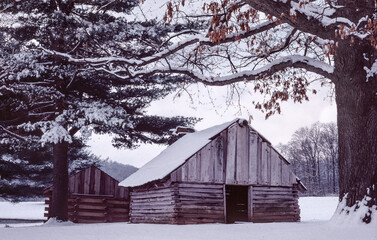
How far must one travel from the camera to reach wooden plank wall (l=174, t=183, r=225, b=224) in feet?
61.0

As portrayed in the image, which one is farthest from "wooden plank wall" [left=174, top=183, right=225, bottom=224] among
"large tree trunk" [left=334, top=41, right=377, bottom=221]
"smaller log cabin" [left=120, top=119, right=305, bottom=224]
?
"large tree trunk" [left=334, top=41, right=377, bottom=221]

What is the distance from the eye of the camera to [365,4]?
33.1ft

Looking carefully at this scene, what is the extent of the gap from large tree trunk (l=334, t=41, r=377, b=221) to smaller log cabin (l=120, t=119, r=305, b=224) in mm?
8708

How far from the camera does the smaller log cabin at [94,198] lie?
1059 inches

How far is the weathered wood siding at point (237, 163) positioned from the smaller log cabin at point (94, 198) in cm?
1076

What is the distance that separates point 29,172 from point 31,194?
1794 mm

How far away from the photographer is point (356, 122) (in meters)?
10.7

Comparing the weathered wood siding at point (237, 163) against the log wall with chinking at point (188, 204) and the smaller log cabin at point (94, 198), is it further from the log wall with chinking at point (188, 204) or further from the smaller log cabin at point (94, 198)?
the smaller log cabin at point (94, 198)

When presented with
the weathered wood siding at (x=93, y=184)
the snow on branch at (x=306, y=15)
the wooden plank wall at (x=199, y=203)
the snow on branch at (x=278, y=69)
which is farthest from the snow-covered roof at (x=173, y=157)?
the snow on branch at (x=306, y=15)

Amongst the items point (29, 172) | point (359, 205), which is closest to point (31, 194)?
point (29, 172)

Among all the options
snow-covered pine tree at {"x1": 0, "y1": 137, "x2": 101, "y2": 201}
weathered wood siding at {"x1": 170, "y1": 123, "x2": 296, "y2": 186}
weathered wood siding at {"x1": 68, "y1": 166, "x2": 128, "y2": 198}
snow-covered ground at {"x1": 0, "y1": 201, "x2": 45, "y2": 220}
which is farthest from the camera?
snow-covered ground at {"x1": 0, "y1": 201, "x2": 45, "y2": 220}

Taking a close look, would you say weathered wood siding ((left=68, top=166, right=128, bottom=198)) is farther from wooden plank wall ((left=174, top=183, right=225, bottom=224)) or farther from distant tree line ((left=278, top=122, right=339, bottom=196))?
distant tree line ((left=278, top=122, right=339, bottom=196))

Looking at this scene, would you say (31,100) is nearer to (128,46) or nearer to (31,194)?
(128,46)

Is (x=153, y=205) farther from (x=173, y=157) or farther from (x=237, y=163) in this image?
(x=237, y=163)
